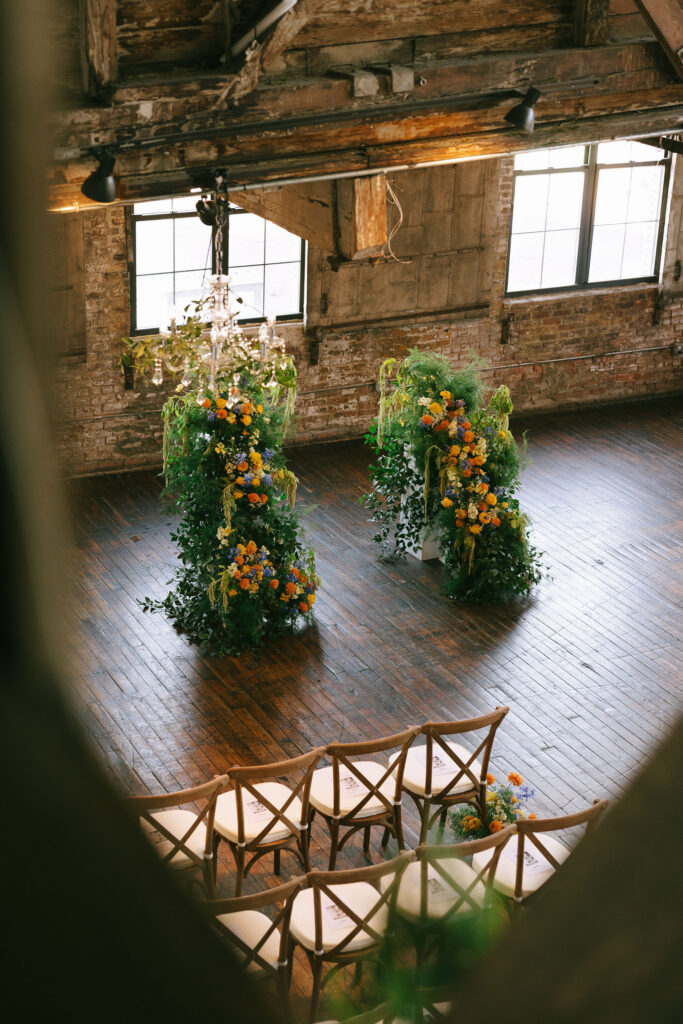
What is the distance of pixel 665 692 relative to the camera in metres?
7.35

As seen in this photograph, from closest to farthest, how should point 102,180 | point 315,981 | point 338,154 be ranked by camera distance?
point 315,981
point 102,180
point 338,154

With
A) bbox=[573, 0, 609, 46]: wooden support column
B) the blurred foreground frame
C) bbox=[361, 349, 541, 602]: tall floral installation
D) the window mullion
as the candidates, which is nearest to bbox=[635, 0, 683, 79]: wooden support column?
bbox=[573, 0, 609, 46]: wooden support column

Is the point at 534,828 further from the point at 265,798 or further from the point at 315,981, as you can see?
the point at 265,798

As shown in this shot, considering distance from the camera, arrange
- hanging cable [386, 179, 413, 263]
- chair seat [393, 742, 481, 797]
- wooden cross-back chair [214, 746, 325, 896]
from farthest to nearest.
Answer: hanging cable [386, 179, 413, 263]
chair seat [393, 742, 481, 797]
wooden cross-back chair [214, 746, 325, 896]

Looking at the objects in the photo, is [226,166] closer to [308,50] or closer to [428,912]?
[308,50]

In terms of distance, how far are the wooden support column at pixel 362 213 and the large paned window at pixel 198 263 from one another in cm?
176

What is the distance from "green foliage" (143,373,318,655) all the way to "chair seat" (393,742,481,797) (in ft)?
6.20

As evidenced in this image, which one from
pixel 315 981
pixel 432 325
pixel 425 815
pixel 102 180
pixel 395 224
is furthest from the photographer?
pixel 432 325

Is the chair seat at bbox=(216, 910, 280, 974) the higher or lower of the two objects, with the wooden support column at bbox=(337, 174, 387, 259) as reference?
lower

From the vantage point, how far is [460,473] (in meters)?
8.37

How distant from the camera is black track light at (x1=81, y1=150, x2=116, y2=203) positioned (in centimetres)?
680

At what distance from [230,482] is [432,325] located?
454cm

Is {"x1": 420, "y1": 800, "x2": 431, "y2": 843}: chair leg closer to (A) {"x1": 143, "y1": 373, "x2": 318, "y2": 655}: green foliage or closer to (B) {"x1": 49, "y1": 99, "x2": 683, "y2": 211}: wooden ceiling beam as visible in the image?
(A) {"x1": 143, "y1": 373, "x2": 318, "y2": 655}: green foliage

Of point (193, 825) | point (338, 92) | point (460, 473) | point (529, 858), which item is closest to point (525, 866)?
point (529, 858)
